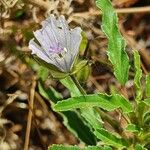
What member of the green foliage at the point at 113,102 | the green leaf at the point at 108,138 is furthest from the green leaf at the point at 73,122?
the green leaf at the point at 108,138

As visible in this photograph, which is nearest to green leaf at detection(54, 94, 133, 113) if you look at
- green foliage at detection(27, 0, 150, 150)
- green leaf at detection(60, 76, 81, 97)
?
green foliage at detection(27, 0, 150, 150)

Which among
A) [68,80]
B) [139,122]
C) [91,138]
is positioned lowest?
[91,138]

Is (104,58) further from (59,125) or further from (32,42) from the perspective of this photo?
(32,42)

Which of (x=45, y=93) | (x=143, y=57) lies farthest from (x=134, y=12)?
(x=45, y=93)

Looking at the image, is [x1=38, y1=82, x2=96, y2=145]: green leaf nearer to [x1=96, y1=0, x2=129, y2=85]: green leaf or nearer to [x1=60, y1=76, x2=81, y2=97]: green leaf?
[x1=60, y1=76, x2=81, y2=97]: green leaf

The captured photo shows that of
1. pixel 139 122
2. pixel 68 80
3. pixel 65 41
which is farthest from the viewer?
pixel 68 80

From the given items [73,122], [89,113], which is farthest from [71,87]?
[73,122]

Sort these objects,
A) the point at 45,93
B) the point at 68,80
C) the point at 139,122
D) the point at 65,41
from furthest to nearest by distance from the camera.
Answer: the point at 45,93 < the point at 68,80 < the point at 139,122 < the point at 65,41
